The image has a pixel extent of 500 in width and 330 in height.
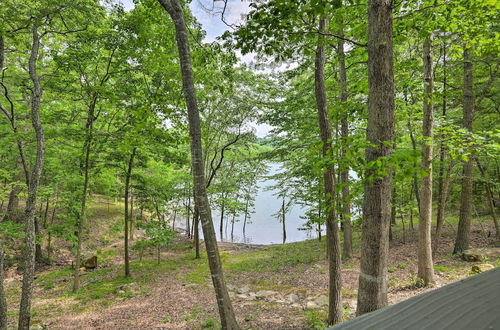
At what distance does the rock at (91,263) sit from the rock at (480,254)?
17.1 metres

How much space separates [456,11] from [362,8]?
66.1 inches

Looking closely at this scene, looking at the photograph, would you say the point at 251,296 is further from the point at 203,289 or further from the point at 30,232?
the point at 30,232

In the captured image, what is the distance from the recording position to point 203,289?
9.20 meters

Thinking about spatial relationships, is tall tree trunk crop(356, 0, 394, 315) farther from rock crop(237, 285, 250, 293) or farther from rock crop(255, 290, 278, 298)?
rock crop(237, 285, 250, 293)

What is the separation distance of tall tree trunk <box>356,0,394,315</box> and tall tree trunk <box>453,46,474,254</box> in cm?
779

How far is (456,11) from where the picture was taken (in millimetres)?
4434

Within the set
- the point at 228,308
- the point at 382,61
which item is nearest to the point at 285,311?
the point at 228,308

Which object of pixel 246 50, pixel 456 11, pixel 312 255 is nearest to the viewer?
pixel 246 50

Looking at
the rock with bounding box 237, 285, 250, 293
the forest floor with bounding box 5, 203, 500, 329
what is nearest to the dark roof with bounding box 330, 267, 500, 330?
the forest floor with bounding box 5, 203, 500, 329

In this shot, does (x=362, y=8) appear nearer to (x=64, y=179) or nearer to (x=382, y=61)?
(x=382, y=61)

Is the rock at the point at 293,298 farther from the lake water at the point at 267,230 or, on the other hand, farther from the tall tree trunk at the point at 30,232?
the lake water at the point at 267,230

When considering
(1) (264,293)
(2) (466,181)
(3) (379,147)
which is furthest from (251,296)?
(2) (466,181)

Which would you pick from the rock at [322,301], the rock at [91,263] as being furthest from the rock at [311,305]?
the rock at [91,263]

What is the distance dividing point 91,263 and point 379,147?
52.3ft
